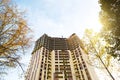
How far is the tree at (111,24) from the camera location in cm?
1321

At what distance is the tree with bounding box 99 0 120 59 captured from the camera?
1321 cm

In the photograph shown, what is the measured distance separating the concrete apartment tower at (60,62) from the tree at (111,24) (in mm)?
39861

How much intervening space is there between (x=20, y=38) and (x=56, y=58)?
72.9 m

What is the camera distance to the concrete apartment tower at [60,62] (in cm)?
6619

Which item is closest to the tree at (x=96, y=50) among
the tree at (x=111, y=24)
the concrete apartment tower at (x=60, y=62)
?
the tree at (x=111, y=24)

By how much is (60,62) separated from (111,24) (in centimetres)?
6558

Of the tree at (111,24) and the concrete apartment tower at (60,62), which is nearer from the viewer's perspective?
the tree at (111,24)

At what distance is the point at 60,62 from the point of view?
77.7 metres

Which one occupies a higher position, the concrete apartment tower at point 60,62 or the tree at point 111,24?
the concrete apartment tower at point 60,62

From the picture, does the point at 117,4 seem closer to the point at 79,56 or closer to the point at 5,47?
the point at 5,47

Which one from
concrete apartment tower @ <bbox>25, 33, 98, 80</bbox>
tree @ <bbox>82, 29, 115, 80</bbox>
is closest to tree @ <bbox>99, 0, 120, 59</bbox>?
tree @ <bbox>82, 29, 115, 80</bbox>

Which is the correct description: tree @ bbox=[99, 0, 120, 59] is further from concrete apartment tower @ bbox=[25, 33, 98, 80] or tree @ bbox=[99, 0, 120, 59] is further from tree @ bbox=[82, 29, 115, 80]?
concrete apartment tower @ bbox=[25, 33, 98, 80]

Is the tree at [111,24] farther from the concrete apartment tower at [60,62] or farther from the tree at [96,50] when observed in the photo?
the concrete apartment tower at [60,62]

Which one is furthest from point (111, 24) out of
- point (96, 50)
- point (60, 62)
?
point (60, 62)
